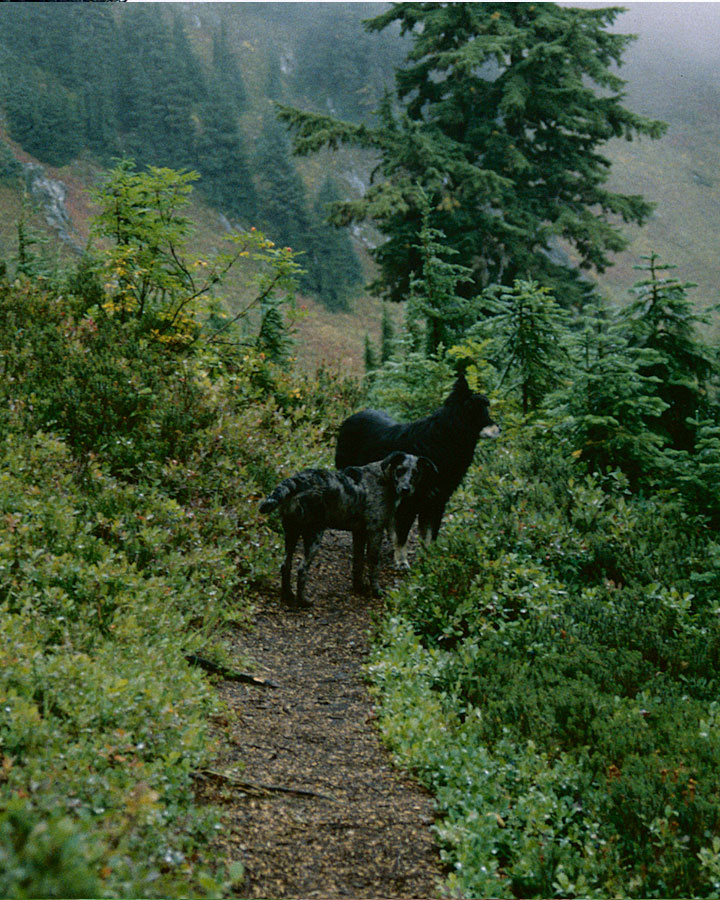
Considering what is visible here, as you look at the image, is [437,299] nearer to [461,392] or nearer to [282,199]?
[461,392]

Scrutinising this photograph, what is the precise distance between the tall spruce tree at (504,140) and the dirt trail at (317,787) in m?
16.5

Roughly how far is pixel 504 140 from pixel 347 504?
18665 millimetres

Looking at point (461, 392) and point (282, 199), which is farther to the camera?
point (282, 199)

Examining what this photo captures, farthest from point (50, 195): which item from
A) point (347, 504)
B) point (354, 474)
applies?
point (347, 504)

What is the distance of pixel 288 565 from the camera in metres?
7.64

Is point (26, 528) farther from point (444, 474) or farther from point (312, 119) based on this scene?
point (312, 119)

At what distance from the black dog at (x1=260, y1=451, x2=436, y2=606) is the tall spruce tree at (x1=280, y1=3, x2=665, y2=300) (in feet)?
46.5

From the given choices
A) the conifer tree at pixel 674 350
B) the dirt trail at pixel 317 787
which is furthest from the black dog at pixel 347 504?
the conifer tree at pixel 674 350

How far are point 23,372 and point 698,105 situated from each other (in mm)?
116256

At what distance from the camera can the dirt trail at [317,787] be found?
3.56m

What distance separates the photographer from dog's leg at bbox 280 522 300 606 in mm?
7491

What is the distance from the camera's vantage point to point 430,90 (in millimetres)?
24422

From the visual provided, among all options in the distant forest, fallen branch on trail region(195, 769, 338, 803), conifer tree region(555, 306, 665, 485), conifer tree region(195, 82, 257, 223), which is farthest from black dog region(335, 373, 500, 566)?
conifer tree region(195, 82, 257, 223)

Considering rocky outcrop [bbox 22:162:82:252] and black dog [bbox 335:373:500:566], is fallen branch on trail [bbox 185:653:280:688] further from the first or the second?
rocky outcrop [bbox 22:162:82:252]
